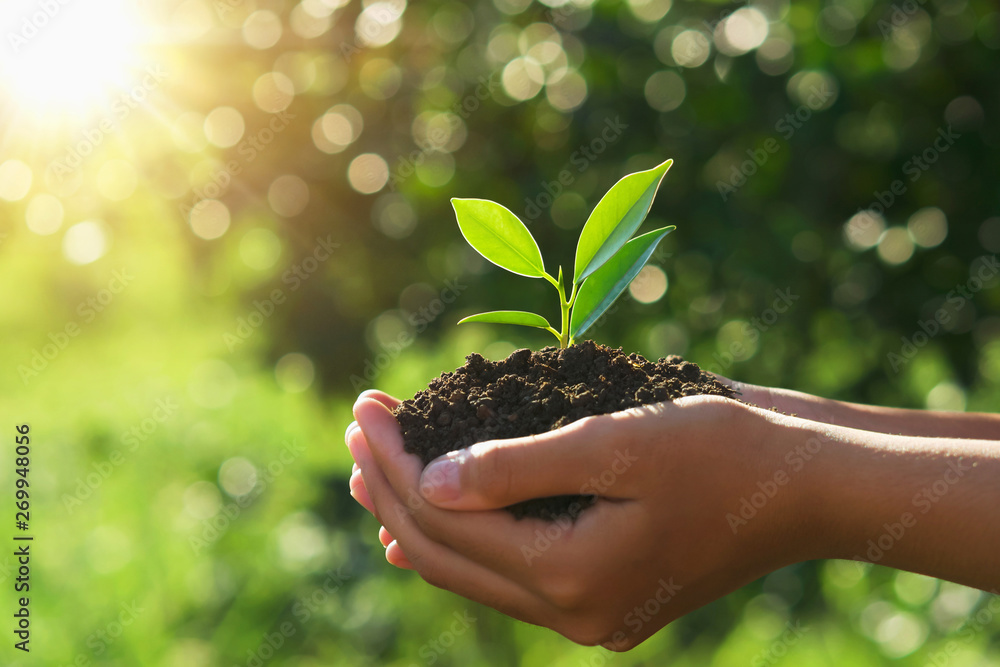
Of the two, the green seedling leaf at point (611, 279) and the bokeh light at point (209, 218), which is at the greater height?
the bokeh light at point (209, 218)

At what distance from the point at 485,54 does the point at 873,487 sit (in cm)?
162

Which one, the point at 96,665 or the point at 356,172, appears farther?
the point at 356,172

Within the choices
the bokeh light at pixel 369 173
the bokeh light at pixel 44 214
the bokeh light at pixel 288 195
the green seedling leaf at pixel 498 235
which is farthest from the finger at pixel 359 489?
the bokeh light at pixel 44 214

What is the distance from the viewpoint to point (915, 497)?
2.10ft

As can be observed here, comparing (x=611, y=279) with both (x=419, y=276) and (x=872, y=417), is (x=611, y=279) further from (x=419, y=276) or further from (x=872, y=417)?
(x=419, y=276)

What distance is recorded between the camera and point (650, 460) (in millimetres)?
633

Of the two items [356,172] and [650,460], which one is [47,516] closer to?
[650,460]

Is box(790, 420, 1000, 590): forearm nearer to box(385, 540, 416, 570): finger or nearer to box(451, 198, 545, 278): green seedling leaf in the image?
box(451, 198, 545, 278): green seedling leaf

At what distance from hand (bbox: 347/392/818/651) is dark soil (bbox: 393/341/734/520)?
33 mm

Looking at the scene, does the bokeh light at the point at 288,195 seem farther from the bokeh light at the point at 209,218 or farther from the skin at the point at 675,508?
the skin at the point at 675,508

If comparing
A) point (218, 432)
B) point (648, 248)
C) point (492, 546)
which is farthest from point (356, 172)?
point (492, 546)

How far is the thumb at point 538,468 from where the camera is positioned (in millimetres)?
619

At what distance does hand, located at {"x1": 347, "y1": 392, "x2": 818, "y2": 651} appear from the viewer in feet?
2.06

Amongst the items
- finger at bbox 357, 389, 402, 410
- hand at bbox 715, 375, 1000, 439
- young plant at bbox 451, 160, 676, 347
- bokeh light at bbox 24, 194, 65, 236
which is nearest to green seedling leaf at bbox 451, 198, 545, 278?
young plant at bbox 451, 160, 676, 347
